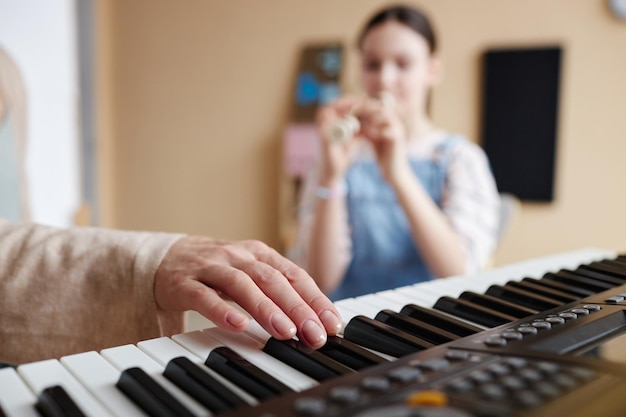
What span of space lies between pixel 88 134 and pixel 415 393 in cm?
235

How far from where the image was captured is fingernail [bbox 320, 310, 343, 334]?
47cm

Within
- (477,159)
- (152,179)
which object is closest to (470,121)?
(477,159)

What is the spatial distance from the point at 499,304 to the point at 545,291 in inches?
3.4

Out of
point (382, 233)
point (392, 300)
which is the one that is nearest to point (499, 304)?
point (392, 300)

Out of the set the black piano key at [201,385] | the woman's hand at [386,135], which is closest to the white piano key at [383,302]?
the black piano key at [201,385]

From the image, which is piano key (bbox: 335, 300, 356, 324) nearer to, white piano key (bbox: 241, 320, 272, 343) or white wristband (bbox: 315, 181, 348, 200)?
white piano key (bbox: 241, 320, 272, 343)

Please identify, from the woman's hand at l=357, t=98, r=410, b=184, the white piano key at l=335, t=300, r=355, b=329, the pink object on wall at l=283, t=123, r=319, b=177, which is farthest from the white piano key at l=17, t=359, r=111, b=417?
the pink object on wall at l=283, t=123, r=319, b=177

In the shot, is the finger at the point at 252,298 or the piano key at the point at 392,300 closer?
the finger at the point at 252,298

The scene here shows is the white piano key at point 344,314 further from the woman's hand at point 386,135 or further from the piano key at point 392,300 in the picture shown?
the woman's hand at point 386,135

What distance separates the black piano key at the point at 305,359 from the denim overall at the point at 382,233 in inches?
47.3

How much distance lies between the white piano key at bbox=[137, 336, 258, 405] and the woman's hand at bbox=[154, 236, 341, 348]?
51mm

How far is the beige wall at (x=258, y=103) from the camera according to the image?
274 cm

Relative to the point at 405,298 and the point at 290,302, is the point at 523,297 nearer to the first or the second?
the point at 405,298

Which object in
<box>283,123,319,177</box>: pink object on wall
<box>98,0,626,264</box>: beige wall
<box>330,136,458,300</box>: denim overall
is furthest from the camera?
<box>283,123,319,177</box>: pink object on wall
